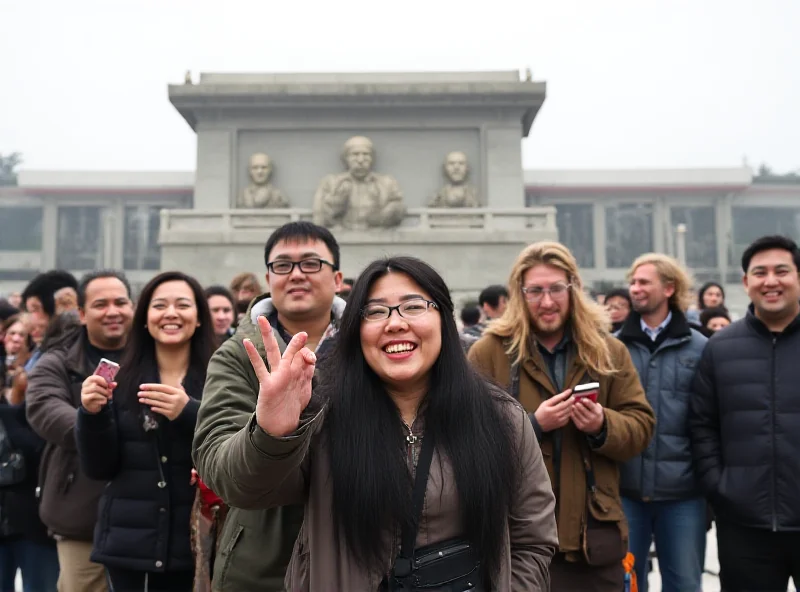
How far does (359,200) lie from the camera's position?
16969mm

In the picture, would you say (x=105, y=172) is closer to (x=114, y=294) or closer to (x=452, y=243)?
(x=452, y=243)

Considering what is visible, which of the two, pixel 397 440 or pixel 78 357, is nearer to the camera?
pixel 397 440

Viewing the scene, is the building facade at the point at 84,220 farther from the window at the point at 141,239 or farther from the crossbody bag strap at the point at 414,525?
the crossbody bag strap at the point at 414,525

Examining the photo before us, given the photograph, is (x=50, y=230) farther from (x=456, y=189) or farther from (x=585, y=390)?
(x=585, y=390)

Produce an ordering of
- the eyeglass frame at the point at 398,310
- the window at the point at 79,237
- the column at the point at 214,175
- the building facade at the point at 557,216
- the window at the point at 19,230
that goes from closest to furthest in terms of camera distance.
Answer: the eyeglass frame at the point at 398,310
the column at the point at 214,175
the building facade at the point at 557,216
the window at the point at 79,237
the window at the point at 19,230

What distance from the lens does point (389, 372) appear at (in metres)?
2.08

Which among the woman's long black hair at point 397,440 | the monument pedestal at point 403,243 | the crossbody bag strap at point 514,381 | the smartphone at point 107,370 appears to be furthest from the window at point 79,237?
the woman's long black hair at point 397,440

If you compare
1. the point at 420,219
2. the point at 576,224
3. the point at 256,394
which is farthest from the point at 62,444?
Result: the point at 576,224

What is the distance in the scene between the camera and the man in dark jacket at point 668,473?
383 centimetres

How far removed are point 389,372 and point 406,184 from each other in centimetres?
1649

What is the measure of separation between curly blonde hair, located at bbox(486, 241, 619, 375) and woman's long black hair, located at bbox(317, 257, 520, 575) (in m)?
1.14

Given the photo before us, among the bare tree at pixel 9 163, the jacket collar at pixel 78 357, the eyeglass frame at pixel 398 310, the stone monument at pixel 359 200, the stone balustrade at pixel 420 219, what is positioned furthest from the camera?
the bare tree at pixel 9 163

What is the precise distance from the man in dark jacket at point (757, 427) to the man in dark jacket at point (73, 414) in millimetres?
2981

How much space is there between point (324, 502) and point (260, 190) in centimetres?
1662
